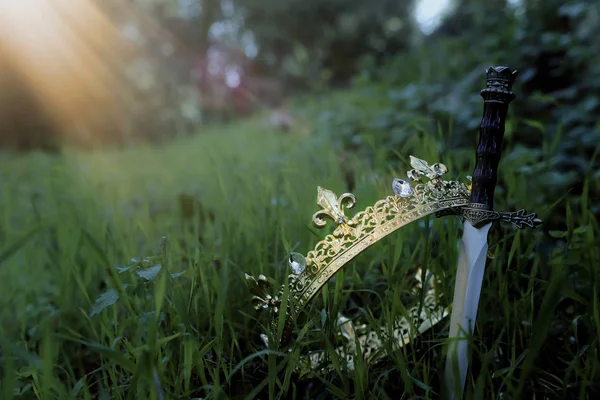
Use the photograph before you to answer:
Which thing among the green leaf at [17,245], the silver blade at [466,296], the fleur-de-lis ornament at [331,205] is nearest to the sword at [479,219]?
the silver blade at [466,296]

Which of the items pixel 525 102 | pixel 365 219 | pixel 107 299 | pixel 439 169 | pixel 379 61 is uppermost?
pixel 379 61

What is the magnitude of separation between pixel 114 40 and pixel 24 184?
198 inches

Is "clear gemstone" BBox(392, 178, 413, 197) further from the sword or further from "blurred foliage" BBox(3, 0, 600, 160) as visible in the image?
"blurred foliage" BBox(3, 0, 600, 160)

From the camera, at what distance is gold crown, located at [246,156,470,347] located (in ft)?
2.71

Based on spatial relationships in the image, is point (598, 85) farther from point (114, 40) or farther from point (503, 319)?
point (114, 40)

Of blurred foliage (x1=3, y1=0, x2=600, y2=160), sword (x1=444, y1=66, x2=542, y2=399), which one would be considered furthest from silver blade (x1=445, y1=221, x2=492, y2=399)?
blurred foliage (x1=3, y1=0, x2=600, y2=160)

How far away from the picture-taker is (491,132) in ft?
2.58

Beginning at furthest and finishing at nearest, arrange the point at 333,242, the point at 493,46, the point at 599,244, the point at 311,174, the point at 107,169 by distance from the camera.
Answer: the point at 107,169 < the point at 493,46 < the point at 311,174 < the point at 599,244 < the point at 333,242

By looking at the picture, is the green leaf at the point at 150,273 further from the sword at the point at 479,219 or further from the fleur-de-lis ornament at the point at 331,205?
the sword at the point at 479,219

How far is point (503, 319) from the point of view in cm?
104

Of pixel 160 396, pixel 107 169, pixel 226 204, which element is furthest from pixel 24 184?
pixel 160 396

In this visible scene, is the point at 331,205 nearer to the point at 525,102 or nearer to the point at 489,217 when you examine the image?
the point at 489,217

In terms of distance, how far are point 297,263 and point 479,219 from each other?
0.32 metres

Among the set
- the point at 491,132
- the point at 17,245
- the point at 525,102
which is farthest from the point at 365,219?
the point at 525,102
